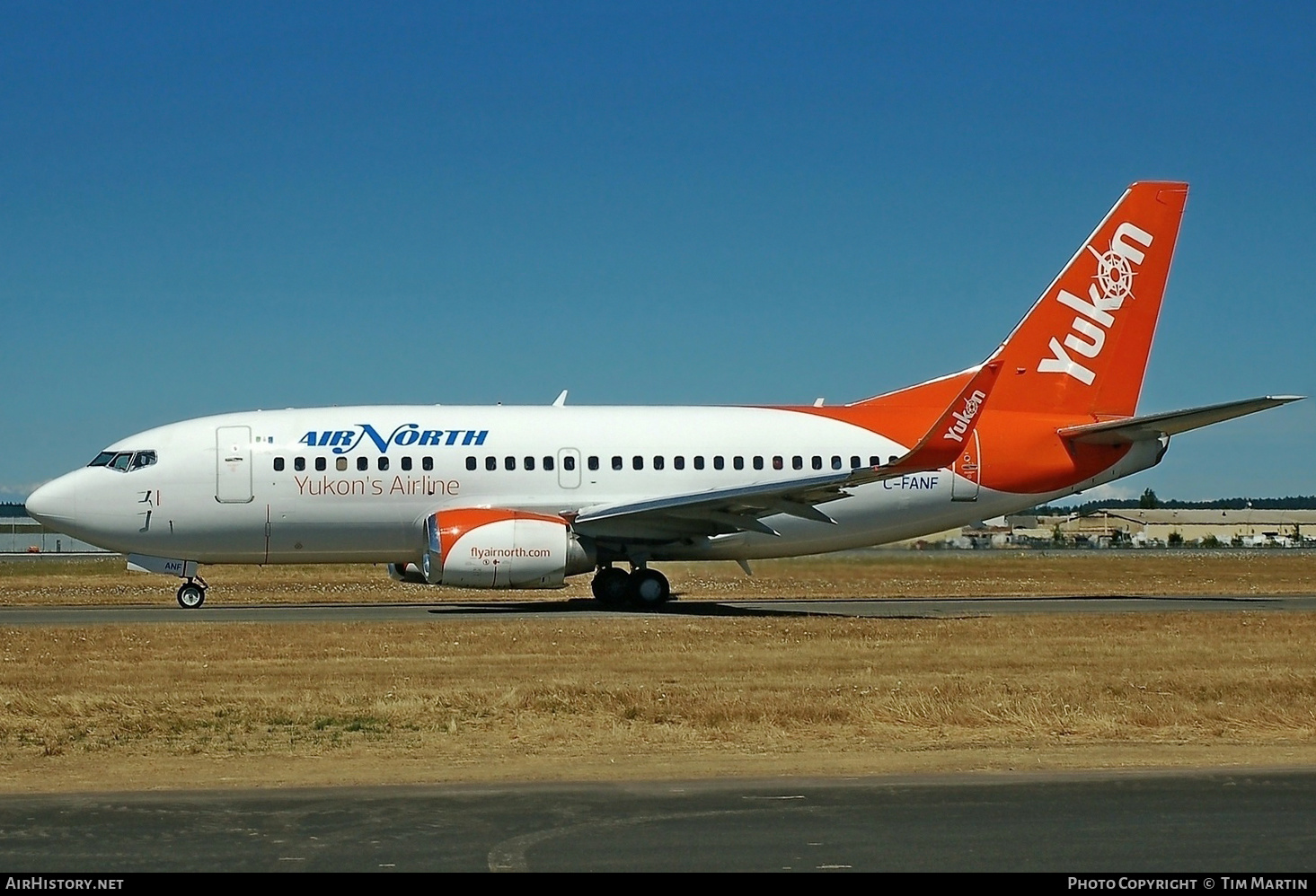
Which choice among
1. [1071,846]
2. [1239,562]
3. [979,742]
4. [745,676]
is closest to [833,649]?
[745,676]

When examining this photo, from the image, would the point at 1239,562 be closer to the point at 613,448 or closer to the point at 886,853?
the point at 613,448

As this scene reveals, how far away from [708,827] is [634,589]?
18.7 meters

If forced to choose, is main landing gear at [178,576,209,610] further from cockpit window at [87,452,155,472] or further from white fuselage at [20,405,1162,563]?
cockpit window at [87,452,155,472]

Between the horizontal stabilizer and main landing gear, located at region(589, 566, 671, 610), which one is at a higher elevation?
the horizontal stabilizer

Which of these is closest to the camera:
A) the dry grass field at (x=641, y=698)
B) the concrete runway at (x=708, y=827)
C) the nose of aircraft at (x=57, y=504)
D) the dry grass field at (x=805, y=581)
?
the concrete runway at (x=708, y=827)

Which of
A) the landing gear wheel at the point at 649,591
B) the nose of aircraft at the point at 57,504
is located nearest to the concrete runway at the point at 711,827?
the landing gear wheel at the point at 649,591

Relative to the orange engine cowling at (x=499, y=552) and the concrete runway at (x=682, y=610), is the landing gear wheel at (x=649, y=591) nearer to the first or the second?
the concrete runway at (x=682, y=610)

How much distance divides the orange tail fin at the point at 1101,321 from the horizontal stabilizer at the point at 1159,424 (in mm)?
985

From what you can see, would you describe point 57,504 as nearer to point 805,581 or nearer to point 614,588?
point 614,588

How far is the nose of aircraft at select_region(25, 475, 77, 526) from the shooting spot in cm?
2709

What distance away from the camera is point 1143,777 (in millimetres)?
10469

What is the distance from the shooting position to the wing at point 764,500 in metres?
24.3

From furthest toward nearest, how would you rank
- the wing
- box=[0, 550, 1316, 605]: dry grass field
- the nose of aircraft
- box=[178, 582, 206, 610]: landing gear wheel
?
box=[0, 550, 1316, 605]: dry grass field
box=[178, 582, 206, 610]: landing gear wheel
the nose of aircraft
the wing

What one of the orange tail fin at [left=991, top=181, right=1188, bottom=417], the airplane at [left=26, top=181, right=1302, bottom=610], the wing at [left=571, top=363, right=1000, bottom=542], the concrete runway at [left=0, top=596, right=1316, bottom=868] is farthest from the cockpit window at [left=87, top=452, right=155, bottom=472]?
the concrete runway at [left=0, top=596, right=1316, bottom=868]
